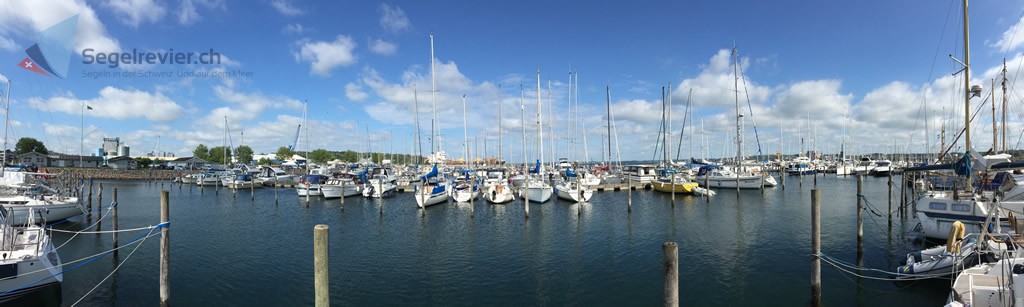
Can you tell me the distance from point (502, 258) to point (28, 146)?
15006 centimetres

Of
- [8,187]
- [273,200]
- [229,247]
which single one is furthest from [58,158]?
[229,247]

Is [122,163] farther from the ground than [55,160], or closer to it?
closer to it

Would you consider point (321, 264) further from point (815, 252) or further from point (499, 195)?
point (499, 195)

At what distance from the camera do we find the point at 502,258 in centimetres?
2102

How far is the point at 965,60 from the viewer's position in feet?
65.6

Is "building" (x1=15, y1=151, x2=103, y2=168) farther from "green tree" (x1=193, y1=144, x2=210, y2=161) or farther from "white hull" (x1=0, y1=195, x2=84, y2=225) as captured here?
"white hull" (x1=0, y1=195, x2=84, y2=225)

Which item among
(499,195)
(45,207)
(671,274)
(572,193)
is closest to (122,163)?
(45,207)

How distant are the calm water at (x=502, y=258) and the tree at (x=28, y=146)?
368 ft

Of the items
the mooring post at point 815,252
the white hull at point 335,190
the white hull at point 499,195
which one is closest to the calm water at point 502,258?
the mooring post at point 815,252

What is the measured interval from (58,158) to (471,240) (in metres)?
124

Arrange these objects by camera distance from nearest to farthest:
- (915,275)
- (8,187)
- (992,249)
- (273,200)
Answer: (992,249)
(915,275)
(8,187)
(273,200)

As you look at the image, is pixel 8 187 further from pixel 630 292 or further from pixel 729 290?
pixel 729 290

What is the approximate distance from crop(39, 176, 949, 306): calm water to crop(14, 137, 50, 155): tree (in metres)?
112

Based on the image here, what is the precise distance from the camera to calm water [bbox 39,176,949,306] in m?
15.4
